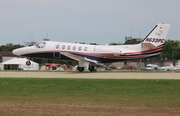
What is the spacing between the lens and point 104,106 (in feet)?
52.5

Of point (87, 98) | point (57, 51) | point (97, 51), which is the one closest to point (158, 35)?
point (97, 51)

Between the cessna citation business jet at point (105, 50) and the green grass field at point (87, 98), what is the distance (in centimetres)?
Answer: 1656

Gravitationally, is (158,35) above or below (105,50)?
above

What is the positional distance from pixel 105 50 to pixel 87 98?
83.3 feet

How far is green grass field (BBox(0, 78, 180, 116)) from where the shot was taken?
48.9 ft

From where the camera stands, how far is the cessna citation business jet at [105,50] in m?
42.8

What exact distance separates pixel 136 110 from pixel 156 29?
29.2m

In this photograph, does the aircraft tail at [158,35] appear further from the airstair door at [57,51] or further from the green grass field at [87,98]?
the green grass field at [87,98]

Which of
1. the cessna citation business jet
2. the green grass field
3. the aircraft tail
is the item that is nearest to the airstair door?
the cessna citation business jet

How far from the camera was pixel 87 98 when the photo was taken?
1847 centimetres

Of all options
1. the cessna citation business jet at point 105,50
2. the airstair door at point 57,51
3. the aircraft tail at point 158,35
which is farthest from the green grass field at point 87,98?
the airstair door at point 57,51

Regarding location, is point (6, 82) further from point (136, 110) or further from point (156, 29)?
point (156, 29)

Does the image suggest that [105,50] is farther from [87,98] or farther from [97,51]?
[87,98]

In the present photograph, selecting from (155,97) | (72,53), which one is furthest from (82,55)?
(155,97)
